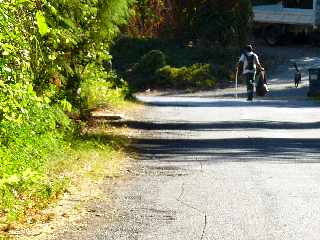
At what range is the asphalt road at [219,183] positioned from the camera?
292 inches

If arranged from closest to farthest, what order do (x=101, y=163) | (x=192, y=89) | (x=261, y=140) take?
(x=101, y=163) → (x=261, y=140) → (x=192, y=89)

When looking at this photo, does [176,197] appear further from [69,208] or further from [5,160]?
[5,160]

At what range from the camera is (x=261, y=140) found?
14289mm

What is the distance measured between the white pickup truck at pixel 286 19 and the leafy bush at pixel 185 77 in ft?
34.2

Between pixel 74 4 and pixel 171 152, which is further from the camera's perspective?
pixel 171 152

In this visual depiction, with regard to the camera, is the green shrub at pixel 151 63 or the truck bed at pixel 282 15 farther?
the truck bed at pixel 282 15

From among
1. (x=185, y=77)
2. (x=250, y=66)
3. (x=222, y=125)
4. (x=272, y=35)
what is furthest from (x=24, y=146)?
(x=272, y=35)

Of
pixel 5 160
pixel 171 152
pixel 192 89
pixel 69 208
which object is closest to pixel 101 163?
pixel 171 152

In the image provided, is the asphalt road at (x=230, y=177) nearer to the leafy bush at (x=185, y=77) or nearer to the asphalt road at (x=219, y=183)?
the asphalt road at (x=219, y=183)

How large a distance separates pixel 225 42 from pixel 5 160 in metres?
32.1

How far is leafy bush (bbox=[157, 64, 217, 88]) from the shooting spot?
33969mm

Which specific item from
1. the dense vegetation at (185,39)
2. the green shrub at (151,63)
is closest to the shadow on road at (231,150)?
the dense vegetation at (185,39)

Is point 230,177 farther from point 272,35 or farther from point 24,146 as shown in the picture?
point 272,35

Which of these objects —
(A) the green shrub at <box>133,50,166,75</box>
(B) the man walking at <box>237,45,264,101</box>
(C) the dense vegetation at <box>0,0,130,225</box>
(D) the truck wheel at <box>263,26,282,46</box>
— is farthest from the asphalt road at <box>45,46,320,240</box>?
(D) the truck wheel at <box>263,26,282,46</box>
